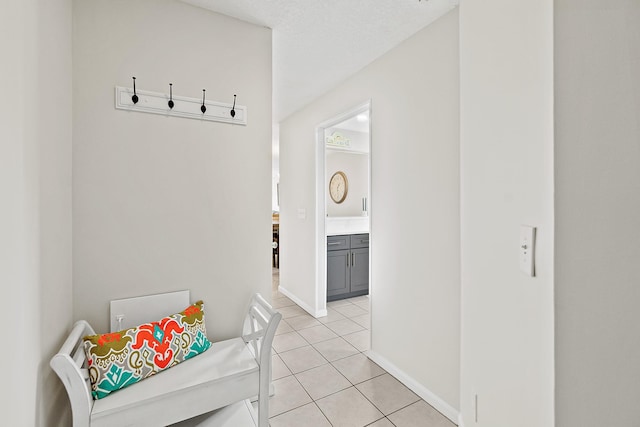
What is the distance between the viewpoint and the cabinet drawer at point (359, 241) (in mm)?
4105

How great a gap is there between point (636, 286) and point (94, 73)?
2202 millimetres

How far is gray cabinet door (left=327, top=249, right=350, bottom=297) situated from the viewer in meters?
3.90

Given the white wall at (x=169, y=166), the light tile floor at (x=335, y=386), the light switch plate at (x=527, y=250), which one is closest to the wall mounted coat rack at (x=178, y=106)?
the white wall at (x=169, y=166)

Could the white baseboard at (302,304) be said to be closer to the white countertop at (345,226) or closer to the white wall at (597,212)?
the white countertop at (345,226)

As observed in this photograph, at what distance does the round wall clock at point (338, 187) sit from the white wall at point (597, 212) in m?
4.31

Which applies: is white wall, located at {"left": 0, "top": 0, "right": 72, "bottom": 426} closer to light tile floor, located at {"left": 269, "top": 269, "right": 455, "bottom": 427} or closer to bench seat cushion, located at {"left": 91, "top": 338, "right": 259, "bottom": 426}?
bench seat cushion, located at {"left": 91, "top": 338, "right": 259, "bottom": 426}

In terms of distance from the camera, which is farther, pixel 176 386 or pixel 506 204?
pixel 176 386

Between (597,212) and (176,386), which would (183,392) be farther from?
(597,212)

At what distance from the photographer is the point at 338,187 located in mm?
4910

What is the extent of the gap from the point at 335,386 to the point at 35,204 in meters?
2.05

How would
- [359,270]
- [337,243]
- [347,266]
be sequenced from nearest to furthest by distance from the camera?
[337,243] → [347,266] → [359,270]

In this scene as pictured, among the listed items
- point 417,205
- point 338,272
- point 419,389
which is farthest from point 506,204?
point 338,272

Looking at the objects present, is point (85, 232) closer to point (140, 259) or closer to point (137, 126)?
point (140, 259)

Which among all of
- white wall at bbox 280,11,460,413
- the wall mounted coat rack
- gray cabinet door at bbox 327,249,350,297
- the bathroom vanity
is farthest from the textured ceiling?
gray cabinet door at bbox 327,249,350,297
